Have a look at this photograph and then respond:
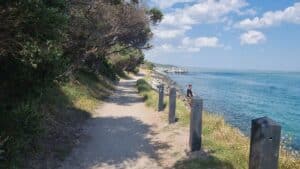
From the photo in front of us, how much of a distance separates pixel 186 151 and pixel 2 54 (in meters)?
5.12

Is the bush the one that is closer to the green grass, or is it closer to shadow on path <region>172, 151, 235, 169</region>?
the green grass

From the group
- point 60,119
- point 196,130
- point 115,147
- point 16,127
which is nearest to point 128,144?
point 115,147

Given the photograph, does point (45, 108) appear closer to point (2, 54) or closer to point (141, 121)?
point (141, 121)

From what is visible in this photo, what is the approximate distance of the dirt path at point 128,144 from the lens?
975 centimetres

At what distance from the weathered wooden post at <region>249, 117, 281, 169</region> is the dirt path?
4332 millimetres

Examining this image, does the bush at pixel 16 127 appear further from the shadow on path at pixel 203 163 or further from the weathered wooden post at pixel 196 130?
the weathered wooden post at pixel 196 130

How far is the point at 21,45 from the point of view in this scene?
23.3 feet

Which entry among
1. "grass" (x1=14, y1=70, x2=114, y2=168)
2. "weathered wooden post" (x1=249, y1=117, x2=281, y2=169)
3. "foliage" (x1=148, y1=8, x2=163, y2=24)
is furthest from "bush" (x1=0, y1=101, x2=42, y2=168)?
"foliage" (x1=148, y1=8, x2=163, y2=24)

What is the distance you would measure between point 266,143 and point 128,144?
23.0 ft

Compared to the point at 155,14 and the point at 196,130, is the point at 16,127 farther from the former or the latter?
A: the point at 155,14

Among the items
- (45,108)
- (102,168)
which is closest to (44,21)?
(102,168)

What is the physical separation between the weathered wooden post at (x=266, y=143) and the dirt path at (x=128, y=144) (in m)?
4.33

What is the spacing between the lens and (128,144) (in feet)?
38.6

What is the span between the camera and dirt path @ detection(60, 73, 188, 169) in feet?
32.0
